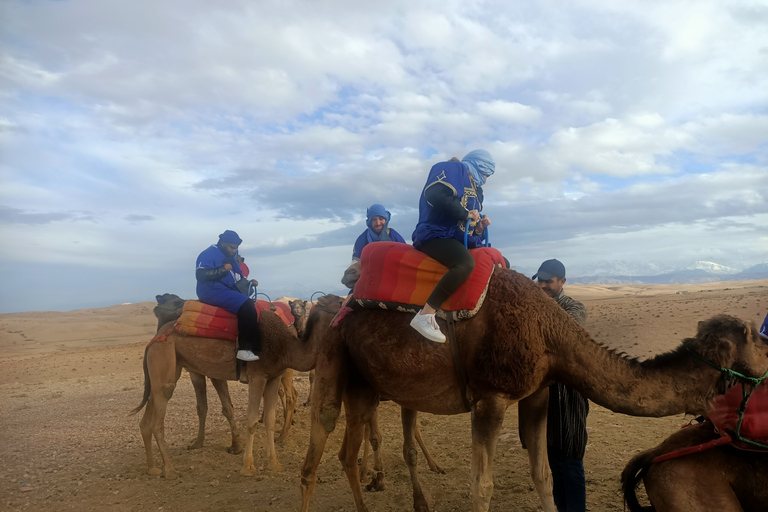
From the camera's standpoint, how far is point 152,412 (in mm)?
7484

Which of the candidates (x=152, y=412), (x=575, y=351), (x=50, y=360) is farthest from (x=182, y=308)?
(x=50, y=360)


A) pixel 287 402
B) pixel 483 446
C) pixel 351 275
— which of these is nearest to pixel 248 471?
pixel 287 402

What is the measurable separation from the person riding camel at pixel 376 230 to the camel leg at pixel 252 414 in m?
2.29

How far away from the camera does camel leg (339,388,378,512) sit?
5016 millimetres

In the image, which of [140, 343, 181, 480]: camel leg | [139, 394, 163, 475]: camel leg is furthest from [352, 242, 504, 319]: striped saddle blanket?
[139, 394, 163, 475]: camel leg

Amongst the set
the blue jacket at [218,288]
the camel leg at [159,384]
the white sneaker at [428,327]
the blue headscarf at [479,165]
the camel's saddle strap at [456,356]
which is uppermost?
the blue headscarf at [479,165]

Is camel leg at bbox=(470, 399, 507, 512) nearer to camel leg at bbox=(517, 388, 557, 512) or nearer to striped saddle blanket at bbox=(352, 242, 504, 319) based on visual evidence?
camel leg at bbox=(517, 388, 557, 512)

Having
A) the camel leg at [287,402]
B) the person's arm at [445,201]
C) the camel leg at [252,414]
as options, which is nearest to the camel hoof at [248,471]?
the camel leg at [252,414]

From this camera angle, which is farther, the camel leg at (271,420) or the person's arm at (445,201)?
the camel leg at (271,420)

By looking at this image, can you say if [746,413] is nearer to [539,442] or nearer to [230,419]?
[539,442]

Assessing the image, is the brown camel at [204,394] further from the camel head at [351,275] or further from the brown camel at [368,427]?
the camel head at [351,275]

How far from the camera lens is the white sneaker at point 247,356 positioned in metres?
7.16

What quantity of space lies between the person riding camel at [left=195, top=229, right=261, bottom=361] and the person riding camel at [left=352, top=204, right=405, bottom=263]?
1.86m

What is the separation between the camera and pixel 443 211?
13.7ft
